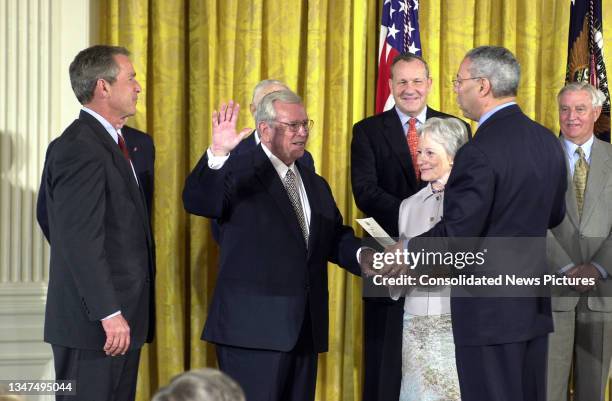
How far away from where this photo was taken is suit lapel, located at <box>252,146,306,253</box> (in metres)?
3.98

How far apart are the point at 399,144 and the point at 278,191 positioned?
114 centimetres

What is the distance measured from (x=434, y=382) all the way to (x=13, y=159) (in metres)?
Answer: 2.21

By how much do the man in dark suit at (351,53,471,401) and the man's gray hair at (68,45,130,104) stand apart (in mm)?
1581

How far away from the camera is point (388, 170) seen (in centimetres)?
495

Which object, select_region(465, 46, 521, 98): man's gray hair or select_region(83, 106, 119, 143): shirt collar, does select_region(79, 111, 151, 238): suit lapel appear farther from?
select_region(465, 46, 521, 98): man's gray hair

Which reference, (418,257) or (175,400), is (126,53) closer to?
(418,257)

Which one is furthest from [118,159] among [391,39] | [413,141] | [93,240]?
[391,39]

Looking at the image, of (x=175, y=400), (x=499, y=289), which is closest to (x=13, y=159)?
(x=499, y=289)

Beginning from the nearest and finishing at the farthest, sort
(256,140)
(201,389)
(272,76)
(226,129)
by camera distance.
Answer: (201,389) → (226,129) → (256,140) → (272,76)

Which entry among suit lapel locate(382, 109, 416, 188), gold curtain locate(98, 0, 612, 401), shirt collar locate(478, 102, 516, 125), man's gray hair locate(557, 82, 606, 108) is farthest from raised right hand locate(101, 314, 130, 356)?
man's gray hair locate(557, 82, 606, 108)

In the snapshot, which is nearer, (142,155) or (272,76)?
(142,155)

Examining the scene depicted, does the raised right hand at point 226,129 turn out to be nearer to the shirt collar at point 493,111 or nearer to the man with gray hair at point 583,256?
the shirt collar at point 493,111

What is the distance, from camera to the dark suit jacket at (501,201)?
3646 mm

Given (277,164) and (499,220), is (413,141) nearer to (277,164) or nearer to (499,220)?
(277,164)
